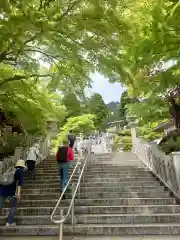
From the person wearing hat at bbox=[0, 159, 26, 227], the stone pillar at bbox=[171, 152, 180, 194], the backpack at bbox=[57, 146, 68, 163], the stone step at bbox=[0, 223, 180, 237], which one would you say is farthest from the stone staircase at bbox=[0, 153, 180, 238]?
the backpack at bbox=[57, 146, 68, 163]

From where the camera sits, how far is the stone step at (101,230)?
603 centimetres

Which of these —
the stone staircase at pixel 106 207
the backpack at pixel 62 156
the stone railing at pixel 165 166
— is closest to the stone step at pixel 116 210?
the stone staircase at pixel 106 207

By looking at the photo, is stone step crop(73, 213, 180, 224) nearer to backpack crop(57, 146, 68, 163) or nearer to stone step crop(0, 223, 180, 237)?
stone step crop(0, 223, 180, 237)

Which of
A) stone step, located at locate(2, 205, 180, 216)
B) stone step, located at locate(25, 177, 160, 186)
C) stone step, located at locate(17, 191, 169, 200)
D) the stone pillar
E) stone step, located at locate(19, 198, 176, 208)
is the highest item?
the stone pillar

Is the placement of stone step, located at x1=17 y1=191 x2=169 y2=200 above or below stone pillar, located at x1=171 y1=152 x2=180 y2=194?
below

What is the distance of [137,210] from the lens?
23.6ft

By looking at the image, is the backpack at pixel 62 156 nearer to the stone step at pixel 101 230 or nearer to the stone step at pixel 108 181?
the stone step at pixel 108 181

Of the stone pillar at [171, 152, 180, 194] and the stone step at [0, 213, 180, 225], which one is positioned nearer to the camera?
the stone step at [0, 213, 180, 225]

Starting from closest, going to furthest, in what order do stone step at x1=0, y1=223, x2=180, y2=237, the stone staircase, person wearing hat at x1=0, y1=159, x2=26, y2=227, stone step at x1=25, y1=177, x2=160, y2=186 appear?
stone step at x1=0, y1=223, x2=180, y2=237
the stone staircase
person wearing hat at x1=0, y1=159, x2=26, y2=227
stone step at x1=25, y1=177, x2=160, y2=186

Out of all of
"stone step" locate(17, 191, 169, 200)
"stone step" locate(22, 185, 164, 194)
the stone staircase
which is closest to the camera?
the stone staircase

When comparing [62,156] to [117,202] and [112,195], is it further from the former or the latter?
[117,202]

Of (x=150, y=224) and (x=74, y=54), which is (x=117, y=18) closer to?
(x=74, y=54)

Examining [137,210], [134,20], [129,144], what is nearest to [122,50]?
[134,20]

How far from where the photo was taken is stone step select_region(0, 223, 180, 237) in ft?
19.8
